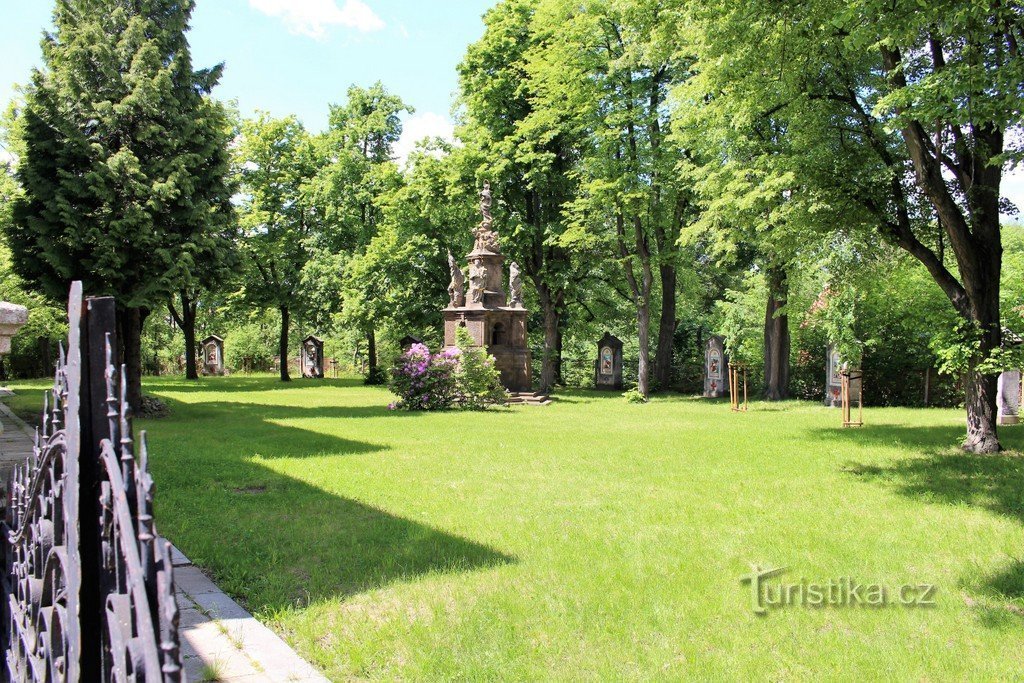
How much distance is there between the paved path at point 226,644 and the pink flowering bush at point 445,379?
45.1 ft

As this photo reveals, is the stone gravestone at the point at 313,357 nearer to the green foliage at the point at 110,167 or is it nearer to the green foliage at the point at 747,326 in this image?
the green foliage at the point at 747,326

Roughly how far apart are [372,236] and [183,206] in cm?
1801

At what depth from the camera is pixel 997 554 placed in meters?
5.88

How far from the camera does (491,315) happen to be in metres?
23.0

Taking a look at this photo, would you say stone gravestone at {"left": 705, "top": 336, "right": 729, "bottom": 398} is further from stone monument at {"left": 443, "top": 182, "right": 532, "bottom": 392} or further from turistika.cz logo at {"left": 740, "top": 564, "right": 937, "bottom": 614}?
turistika.cz logo at {"left": 740, "top": 564, "right": 937, "bottom": 614}

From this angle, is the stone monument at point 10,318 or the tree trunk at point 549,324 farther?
the tree trunk at point 549,324

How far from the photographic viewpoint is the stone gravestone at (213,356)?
144ft

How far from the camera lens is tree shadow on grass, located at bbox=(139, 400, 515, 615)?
5176 mm

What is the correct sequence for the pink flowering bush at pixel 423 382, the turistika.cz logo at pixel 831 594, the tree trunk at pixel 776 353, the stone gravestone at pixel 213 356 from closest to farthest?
the turistika.cz logo at pixel 831 594 → the pink flowering bush at pixel 423 382 → the tree trunk at pixel 776 353 → the stone gravestone at pixel 213 356

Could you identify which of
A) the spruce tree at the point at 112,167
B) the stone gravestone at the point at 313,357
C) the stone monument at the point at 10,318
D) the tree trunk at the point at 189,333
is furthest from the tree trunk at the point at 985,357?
the stone gravestone at the point at 313,357

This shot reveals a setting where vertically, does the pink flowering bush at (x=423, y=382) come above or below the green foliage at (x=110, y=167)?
below

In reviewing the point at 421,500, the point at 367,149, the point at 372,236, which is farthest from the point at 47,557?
the point at 367,149

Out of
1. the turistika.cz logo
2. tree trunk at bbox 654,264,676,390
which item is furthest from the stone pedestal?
the turistika.cz logo

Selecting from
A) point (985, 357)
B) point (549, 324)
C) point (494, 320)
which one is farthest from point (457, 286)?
point (985, 357)
